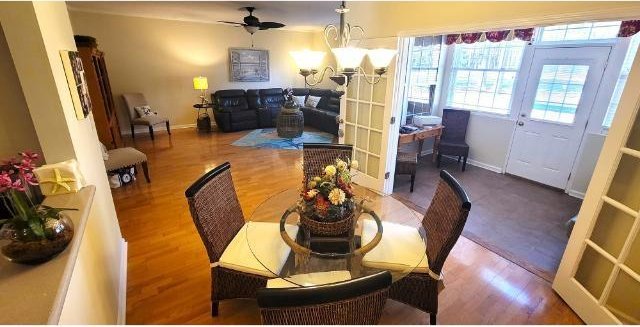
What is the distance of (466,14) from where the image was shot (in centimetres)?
229

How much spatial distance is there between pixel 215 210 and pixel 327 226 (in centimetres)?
69

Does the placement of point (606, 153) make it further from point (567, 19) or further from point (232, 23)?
point (232, 23)

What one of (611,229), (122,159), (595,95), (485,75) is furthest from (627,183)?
(122,159)

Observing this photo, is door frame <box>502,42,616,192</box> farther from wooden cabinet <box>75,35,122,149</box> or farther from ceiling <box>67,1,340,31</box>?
wooden cabinet <box>75,35,122,149</box>

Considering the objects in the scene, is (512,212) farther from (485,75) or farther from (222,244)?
(222,244)

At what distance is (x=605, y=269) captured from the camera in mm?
1779

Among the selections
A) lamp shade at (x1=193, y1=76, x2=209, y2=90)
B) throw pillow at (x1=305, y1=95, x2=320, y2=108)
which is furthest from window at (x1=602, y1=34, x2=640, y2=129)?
lamp shade at (x1=193, y1=76, x2=209, y2=90)

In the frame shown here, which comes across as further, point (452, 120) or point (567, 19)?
point (452, 120)

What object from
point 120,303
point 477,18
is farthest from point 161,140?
point 477,18

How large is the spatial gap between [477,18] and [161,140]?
5633 millimetres

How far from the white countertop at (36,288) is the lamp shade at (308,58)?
134cm

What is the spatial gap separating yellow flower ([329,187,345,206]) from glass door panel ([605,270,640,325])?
1.72 meters

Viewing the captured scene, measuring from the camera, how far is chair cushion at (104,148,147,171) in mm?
3327

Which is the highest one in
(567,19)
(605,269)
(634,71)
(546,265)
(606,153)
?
(567,19)
